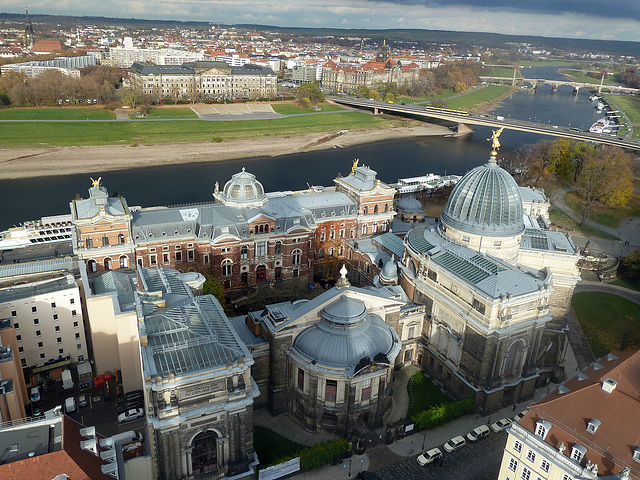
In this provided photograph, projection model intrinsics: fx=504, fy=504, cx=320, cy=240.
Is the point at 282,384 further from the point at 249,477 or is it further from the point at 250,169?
the point at 250,169

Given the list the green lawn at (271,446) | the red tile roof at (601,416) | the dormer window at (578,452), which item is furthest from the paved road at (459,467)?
the dormer window at (578,452)

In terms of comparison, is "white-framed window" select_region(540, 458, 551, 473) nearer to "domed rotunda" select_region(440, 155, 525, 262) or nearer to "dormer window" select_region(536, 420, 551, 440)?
"dormer window" select_region(536, 420, 551, 440)

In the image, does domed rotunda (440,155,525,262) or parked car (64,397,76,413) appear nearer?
parked car (64,397,76,413)

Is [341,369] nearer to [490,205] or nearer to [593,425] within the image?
[593,425]

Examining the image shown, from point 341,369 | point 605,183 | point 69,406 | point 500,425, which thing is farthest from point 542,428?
point 605,183

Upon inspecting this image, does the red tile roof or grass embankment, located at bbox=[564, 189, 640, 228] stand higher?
the red tile roof

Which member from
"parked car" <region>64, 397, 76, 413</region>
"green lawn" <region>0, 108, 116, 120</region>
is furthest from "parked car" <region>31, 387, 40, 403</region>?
"green lawn" <region>0, 108, 116, 120</region>
